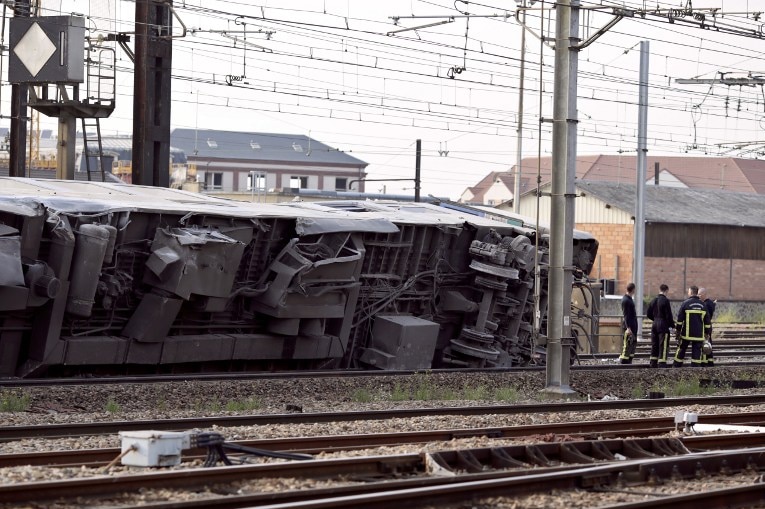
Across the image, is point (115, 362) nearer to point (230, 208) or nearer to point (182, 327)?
point (182, 327)

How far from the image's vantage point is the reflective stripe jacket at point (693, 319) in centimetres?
2383

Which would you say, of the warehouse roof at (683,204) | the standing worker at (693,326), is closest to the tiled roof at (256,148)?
the warehouse roof at (683,204)

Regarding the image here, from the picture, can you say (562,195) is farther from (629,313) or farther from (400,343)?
(629,313)

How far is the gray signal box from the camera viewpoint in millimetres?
23594

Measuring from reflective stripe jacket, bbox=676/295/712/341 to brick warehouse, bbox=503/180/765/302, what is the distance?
32.0m

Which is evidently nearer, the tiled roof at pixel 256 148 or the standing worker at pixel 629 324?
the standing worker at pixel 629 324

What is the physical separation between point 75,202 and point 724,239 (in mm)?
48170

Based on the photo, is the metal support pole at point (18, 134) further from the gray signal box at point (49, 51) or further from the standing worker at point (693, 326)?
the standing worker at point (693, 326)

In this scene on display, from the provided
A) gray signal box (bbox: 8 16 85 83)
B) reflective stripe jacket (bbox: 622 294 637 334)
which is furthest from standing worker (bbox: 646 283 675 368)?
gray signal box (bbox: 8 16 85 83)

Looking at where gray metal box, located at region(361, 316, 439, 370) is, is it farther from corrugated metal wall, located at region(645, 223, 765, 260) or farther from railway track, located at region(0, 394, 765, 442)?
corrugated metal wall, located at region(645, 223, 765, 260)

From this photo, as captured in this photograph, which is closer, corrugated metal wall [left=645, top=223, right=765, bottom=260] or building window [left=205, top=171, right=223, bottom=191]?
corrugated metal wall [left=645, top=223, right=765, bottom=260]

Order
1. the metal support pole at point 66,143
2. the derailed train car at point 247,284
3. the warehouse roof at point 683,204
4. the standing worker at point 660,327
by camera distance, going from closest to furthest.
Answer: the derailed train car at point 247,284, the standing worker at point 660,327, the metal support pole at point 66,143, the warehouse roof at point 683,204

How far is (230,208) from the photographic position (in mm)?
20250

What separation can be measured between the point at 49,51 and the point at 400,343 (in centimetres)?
946
